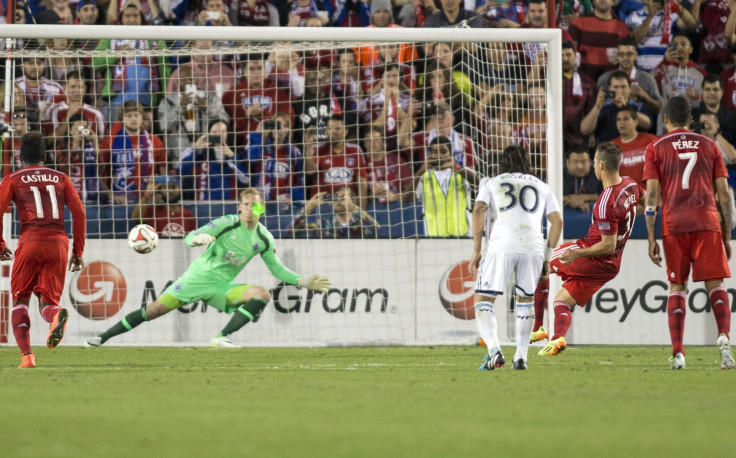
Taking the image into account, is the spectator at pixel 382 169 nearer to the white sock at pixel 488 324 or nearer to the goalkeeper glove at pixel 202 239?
the goalkeeper glove at pixel 202 239

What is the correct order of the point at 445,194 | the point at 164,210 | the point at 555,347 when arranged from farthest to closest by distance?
the point at 164,210, the point at 445,194, the point at 555,347

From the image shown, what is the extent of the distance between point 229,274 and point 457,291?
259cm

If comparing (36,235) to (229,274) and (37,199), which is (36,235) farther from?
(229,274)

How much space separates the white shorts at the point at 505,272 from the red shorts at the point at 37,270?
341 centimetres

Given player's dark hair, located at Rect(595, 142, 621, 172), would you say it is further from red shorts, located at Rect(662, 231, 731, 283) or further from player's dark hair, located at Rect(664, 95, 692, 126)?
red shorts, located at Rect(662, 231, 731, 283)

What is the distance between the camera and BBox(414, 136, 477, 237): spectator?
1238 centimetres

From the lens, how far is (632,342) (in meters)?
12.2

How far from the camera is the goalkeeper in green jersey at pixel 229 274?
11.3m

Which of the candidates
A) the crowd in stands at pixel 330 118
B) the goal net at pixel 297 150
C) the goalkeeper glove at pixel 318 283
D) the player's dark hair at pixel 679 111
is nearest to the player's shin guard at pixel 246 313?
the goalkeeper glove at pixel 318 283

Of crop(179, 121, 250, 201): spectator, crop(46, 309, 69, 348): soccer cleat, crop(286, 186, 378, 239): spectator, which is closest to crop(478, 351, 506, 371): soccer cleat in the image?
crop(46, 309, 69, 348): soccer cleat

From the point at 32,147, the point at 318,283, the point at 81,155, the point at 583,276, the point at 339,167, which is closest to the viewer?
the point at 32,147

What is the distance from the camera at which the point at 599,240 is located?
30.0ft

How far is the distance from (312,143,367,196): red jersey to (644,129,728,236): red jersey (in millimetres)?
5472

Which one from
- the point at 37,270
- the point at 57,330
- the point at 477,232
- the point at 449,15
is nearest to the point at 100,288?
the point at 37,270
